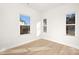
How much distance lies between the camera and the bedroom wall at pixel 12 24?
5.48 ft

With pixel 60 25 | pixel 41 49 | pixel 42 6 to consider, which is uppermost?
pixel 42 6

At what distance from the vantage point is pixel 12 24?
1.74m

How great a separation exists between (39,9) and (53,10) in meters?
0.27

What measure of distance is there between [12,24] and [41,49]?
711 millimetres

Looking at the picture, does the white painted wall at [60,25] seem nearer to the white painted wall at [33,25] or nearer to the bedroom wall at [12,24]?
the white painted wall at [33,25]

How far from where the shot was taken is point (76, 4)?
5.55ft

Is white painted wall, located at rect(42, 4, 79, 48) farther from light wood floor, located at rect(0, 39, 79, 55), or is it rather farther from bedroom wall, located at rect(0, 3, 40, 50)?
bedroom wall, located at rect(0, 3, 40, 50)

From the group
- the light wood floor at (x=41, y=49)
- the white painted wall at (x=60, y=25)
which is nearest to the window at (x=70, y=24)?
the white painted wall at (x=60, y=25)

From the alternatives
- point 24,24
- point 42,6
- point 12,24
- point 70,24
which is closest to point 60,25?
point 70,24

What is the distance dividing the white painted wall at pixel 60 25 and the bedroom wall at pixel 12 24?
0.85ft

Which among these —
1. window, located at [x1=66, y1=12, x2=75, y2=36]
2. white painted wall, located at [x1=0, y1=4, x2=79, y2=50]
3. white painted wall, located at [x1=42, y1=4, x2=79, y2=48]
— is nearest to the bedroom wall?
white painted wall, located at [x1=0, y1=4, x2=79, y2=50]

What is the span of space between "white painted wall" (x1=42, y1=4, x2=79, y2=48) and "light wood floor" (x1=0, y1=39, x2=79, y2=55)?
0.10 meters

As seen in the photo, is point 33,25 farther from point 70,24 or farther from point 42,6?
point 70,24

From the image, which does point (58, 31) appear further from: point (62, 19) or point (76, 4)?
point (76, 4)
